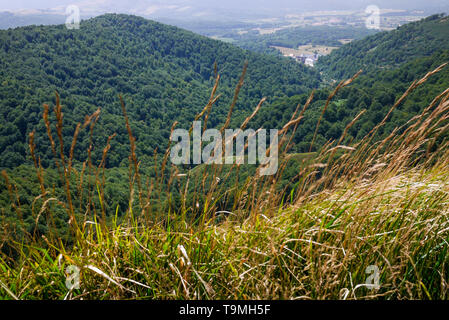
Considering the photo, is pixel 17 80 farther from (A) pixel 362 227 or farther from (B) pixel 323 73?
(B) pixel 323 73

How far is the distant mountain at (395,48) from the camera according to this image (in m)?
75.5

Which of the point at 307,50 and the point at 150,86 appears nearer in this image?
the point at 150,86

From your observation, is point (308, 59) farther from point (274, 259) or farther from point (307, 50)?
point (274, 259)

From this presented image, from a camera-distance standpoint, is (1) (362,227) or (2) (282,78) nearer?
(1) (362,227)

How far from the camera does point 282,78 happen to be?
277 feet

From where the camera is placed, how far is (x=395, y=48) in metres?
83.7

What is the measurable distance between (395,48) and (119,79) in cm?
7657

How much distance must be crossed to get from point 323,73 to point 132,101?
7088 cm

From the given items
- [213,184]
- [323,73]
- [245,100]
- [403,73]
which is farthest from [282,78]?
[213,184]

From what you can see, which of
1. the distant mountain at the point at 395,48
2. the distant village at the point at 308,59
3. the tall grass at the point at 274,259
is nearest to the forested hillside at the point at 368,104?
the tall grass at the point at 274,259

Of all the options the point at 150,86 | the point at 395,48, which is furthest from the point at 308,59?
the point at 150,86

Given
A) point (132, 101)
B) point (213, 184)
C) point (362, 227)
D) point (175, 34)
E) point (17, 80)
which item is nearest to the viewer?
point (362, 227)

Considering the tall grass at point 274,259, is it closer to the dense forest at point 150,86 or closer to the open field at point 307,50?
the dense forest at point 150,86

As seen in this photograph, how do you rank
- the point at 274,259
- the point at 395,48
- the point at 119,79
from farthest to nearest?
the point at 395,48 < the point at 119,79 < the point at 274,259
